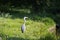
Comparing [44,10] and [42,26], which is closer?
[42,26]

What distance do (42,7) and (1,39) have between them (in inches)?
646

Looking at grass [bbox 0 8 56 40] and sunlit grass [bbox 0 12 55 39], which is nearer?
grass [bbox 0 8 56 40]

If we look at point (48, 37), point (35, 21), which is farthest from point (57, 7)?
point (48, 37)

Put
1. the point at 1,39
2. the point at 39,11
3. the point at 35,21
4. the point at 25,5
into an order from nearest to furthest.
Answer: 1. the point at 1,39
2. the point at 35,21
3. the point at 39,11
4. the point at 25,5

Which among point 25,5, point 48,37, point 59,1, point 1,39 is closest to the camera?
point 1,39

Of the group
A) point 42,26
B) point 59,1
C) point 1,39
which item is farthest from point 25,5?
point 1,39

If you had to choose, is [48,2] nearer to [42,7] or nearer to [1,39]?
[42,7]

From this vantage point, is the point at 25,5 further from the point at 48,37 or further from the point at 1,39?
the point at 1,39

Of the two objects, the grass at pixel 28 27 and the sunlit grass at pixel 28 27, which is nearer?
the grass at pixel 28 27

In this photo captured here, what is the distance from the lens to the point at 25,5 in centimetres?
2836

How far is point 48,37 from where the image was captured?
534 inches

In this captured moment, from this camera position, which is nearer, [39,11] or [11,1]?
[39,11]

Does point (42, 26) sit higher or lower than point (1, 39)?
lower

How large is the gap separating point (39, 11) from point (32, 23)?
6768 mm
